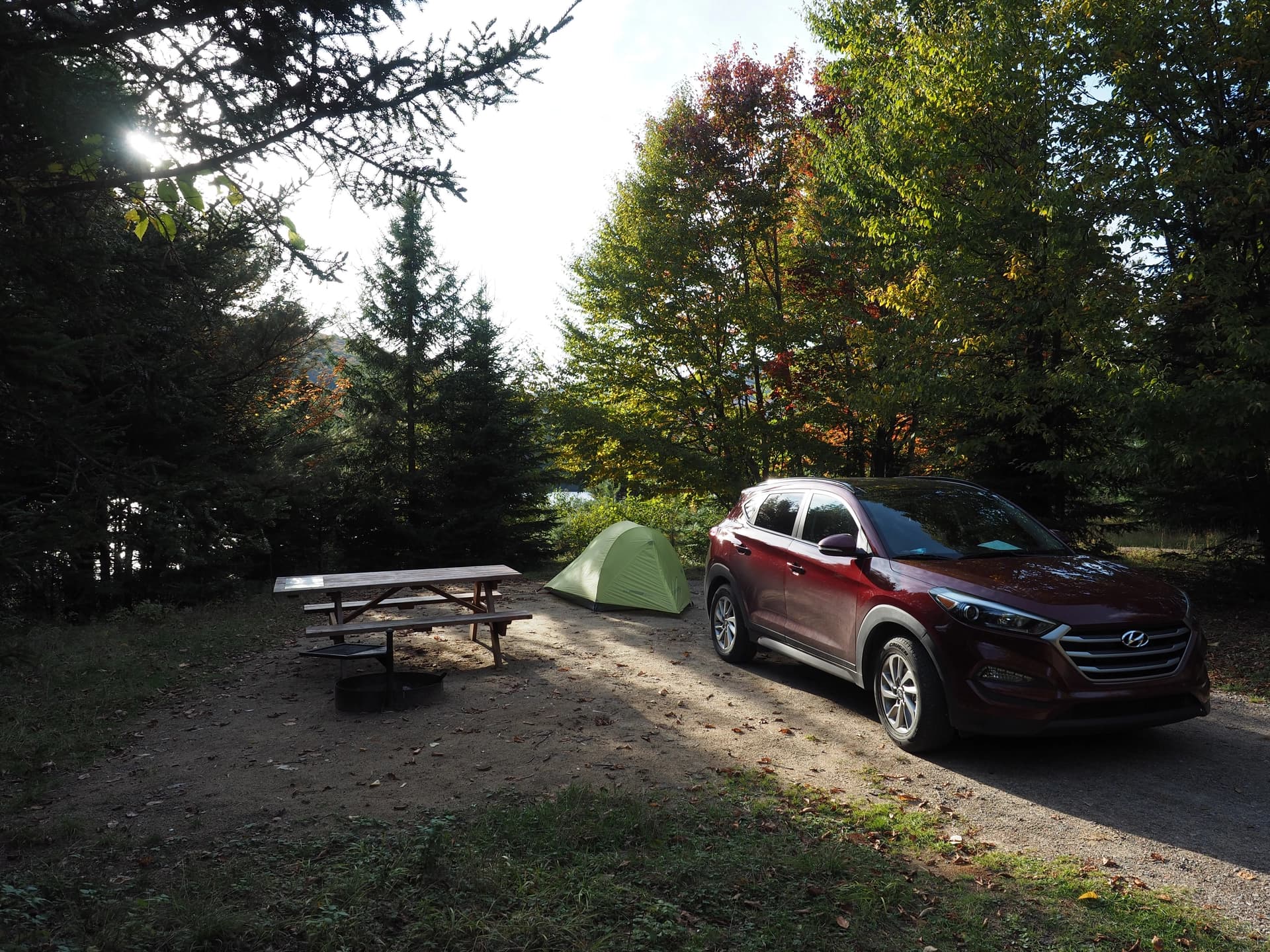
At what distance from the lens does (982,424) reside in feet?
44.1

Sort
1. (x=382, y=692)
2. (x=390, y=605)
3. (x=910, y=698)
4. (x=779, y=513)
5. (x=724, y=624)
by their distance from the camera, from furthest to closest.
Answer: (x=390, y=605) < (x=724, y=624) < (x=779, y=513) < (x=382, y=692) < (x=910, y=698)

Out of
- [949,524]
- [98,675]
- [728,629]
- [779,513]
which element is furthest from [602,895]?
[98,675]

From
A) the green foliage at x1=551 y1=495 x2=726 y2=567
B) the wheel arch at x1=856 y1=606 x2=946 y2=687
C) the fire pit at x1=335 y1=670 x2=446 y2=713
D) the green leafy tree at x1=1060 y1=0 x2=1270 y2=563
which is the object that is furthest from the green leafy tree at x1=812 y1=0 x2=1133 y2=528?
the green foliage at x1=551 y1=495 x2=726 y2=567

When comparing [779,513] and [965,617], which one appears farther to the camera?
[779,513]

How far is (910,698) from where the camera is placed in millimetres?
5723

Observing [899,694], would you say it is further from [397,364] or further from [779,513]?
[397,364]

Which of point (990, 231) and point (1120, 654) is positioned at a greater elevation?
point (990, 231)

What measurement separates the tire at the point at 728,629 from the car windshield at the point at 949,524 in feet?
6.33

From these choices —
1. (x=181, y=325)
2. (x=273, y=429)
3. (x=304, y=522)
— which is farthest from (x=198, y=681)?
(x=304, y=522)

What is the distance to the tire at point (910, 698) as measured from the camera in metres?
5.49

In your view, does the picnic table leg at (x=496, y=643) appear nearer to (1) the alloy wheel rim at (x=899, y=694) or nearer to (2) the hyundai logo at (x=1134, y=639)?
(1) the alloy wheel rim at (x=899, y=694)

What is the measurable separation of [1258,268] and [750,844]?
930 centimetres

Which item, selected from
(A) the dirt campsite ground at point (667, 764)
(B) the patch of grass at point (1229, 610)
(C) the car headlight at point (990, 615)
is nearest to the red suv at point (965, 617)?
(C) the car headlight at point (990, 615)

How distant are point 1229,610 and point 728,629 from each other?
7.16m
